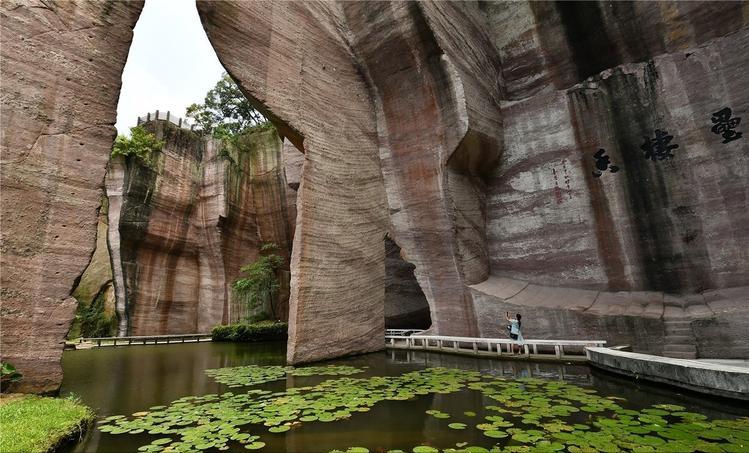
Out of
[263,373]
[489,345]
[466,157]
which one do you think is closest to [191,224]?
[263,373]

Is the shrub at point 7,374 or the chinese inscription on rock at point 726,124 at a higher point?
the chinese inscription on rock at point 726,124

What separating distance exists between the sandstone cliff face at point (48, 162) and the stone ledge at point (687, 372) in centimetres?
901

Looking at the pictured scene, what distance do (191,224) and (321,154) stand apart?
13089 mm

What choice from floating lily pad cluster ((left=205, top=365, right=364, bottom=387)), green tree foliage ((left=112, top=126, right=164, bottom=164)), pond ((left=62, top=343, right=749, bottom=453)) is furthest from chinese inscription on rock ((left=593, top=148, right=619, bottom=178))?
green tree foliage ((left=112, top=126, right=164, bottom=164))

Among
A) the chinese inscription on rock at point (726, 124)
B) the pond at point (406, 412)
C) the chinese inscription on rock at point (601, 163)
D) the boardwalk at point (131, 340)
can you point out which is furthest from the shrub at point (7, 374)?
the chinese inscription on rock at point (726, 124)

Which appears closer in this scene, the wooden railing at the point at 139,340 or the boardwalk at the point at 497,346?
the boardwalk at the point at 497,346

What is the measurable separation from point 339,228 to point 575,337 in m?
6.36

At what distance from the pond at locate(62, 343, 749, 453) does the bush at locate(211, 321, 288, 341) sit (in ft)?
30.5

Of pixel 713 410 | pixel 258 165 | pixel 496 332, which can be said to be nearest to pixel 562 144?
pixel 496 332

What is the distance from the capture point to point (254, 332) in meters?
16.8

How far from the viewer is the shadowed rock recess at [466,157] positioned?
21.1 ft

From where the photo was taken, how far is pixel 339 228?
1023 centimetres

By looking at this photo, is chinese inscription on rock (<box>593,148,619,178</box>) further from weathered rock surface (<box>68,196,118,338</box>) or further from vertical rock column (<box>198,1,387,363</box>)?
weathered rock surface (<box>68,196,118,338</box>)

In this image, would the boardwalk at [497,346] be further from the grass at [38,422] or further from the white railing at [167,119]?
the white railing at [167,119]
